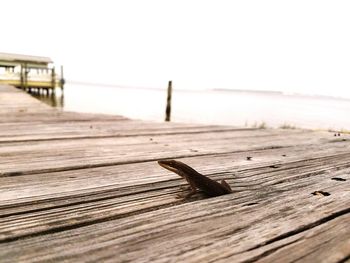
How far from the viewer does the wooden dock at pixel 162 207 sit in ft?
2.81

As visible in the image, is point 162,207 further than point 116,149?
No

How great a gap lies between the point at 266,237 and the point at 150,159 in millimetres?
1125

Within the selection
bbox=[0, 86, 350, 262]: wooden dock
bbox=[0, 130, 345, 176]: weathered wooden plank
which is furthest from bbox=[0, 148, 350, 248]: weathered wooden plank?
bbox=[0, 130, 345, 176]: weathered wooden plank

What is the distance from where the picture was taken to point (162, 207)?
1.17m

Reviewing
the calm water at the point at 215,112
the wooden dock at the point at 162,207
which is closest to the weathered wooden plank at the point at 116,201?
the wooden dock at the point at 162,207

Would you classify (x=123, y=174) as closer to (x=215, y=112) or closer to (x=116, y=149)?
(x=116, y=149)

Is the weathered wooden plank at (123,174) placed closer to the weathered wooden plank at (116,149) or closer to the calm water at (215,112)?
the weathered wooden plank at (116,149)

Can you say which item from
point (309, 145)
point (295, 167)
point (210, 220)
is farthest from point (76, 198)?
point (309, 145)

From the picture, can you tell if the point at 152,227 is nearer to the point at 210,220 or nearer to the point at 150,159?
the point at 210,220

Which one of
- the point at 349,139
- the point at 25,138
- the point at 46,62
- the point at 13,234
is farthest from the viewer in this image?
the point at 46,62

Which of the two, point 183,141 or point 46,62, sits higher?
point 46,62

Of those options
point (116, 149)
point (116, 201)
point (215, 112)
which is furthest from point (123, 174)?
point (215, 112)

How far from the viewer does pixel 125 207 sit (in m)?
1.15

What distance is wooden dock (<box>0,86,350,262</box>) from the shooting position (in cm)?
86
